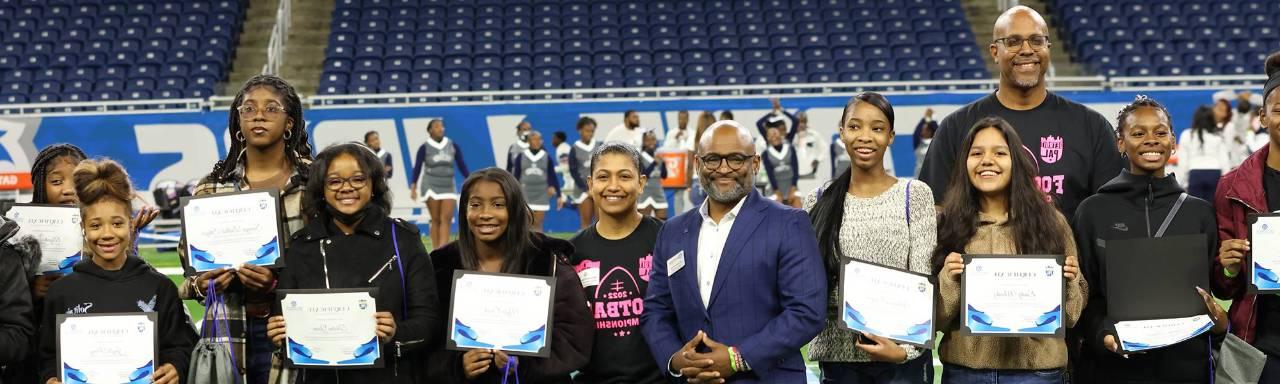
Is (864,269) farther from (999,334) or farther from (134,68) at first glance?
(134,68)

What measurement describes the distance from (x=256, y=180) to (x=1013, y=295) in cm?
258

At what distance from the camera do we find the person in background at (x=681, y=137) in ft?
46.9

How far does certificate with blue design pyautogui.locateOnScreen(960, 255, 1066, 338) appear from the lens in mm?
3729

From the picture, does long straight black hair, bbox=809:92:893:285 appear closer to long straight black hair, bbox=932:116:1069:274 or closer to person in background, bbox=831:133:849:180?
long straight black hair, bbox=932:116:1069:274

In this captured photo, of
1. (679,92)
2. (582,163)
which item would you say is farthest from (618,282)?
(679,92)

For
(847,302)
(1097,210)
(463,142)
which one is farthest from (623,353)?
(463,142)

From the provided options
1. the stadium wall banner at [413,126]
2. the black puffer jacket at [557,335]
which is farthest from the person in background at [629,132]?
the black puffer jacket at [557,335]

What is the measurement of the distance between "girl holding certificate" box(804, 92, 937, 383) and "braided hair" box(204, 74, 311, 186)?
72.5 inches

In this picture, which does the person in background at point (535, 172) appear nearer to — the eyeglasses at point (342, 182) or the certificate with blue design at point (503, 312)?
the eyeglasses at point (342, 182)

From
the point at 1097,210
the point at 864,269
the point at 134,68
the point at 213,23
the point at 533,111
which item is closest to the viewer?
the point at 864,269

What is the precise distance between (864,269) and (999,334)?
465 millimetres

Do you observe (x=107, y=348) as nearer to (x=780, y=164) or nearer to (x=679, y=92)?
(x=780, y=164)

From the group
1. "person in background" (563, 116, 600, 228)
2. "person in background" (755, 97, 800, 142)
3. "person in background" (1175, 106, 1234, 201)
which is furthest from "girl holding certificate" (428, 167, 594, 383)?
"person in background" (1175, 106, 1234, 201)

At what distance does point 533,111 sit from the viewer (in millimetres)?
15750
